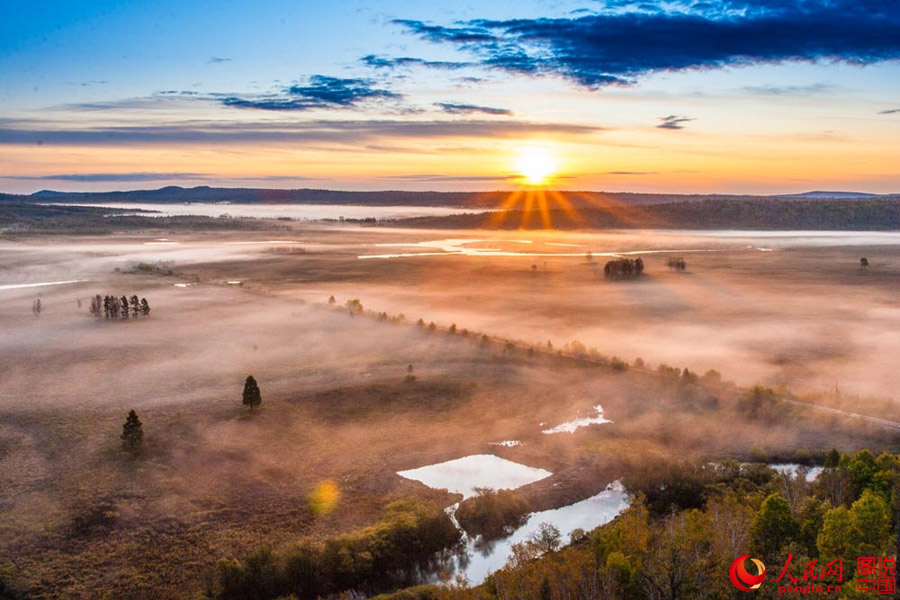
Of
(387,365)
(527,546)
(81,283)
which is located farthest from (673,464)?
(81,283)

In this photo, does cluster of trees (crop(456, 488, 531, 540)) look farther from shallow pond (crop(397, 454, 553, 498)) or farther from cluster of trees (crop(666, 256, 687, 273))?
cluster of trees (crop(666, 256, 687, 273))

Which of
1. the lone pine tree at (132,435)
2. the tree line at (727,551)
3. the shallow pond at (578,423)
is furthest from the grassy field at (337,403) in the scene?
the tree line at (727,551)

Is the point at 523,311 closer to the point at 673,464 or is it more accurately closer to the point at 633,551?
the point at 673,464

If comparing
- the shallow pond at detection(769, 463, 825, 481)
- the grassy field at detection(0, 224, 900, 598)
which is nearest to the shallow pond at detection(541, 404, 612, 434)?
the grassy field at detection(0, 224, 900, 598)

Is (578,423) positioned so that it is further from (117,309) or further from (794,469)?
(117,309)

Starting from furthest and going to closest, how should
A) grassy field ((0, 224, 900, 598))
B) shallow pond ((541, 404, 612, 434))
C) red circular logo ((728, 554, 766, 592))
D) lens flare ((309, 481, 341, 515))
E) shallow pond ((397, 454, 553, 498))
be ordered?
shallow pond ((541, 404, 612, 434)) → shallow pond ((397, 454, 553, 498)) → lens flare ((309, 481, 341, 515)) → grassy field ((0, 224, 900, 598)) → red circular logo ((728, 554, 766, 592))

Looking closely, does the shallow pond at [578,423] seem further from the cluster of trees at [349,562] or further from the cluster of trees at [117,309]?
the cluster of trees at [117,309]

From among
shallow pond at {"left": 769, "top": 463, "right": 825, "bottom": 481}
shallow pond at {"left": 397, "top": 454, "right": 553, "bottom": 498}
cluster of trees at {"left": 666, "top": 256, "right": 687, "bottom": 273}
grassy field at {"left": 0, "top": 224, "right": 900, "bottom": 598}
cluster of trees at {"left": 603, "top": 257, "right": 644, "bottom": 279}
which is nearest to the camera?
grassy field at {"left": 0, "top": 224, "right": 900, "bottom": 598}
